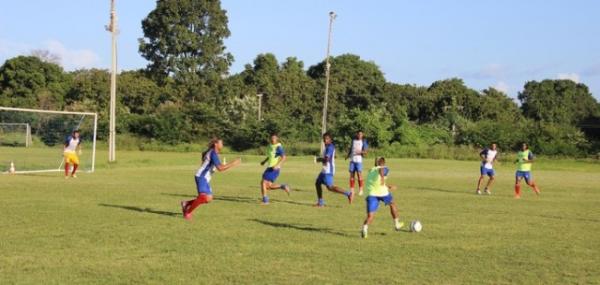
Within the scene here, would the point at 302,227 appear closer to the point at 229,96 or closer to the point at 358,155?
the point at 358,155

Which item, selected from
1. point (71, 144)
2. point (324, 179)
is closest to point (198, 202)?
point (324, 179)

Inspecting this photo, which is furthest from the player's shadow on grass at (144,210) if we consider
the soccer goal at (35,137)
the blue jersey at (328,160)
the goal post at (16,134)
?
the goal post at (16,134)

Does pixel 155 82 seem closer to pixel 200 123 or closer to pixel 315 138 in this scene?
pixel 200 123

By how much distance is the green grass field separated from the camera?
8.60 metres

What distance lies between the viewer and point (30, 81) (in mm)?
76000

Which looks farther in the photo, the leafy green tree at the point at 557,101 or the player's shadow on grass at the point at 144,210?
the leafy green tree at the point at 557,101

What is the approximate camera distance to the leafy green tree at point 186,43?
7806cm

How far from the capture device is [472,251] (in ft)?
34.6

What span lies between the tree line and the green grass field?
147 feet

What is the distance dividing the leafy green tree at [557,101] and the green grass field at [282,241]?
71.9 m

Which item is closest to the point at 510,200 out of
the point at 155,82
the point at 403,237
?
the point at 403,237

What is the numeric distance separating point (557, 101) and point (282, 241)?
8755 centimetres

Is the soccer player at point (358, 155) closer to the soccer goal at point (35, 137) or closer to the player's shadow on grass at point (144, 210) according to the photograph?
the player's shadow on grass at point (144, 210)

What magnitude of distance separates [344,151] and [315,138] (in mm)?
8126
